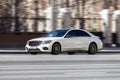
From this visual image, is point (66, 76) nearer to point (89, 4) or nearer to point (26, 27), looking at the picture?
point (26, 27)

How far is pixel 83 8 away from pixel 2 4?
622 centimetres

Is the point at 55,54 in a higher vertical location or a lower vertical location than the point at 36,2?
lower

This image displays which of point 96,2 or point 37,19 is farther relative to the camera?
point 96,2

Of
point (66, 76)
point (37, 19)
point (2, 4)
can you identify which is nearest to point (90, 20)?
point (37, 19)

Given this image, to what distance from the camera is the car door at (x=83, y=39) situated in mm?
27109

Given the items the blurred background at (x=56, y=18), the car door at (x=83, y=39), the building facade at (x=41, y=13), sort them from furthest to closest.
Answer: the building facade at (x=41, y=13) → the blurred background at (x=56, y=18) → the car door at (x=83, y=39)

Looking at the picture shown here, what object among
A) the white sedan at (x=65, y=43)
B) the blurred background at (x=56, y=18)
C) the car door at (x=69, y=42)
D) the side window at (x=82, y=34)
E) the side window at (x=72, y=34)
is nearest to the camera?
the white sedan at (x=65, y=43)

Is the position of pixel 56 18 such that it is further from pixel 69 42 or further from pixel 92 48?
pixel 69 42

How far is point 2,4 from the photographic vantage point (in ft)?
121

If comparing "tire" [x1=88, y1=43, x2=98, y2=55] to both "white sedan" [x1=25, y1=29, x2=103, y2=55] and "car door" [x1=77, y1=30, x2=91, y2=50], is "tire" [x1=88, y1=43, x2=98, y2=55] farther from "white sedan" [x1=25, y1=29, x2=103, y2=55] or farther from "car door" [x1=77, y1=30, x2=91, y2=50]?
"car door" [x1=77, y1=30, x2=91, y2=50]

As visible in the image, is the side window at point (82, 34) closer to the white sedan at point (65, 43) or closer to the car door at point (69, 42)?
the white sedan at point (65, 43)

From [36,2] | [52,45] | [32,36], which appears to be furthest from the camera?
[36,2]

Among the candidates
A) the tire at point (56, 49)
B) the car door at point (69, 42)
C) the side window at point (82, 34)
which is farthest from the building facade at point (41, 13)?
the tire at point (56, 49)

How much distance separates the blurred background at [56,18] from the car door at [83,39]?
7634mm
